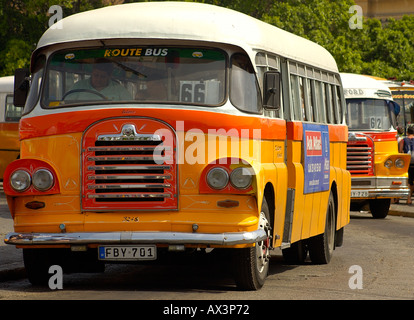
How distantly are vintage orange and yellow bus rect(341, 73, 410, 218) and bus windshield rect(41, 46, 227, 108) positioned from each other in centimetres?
1336

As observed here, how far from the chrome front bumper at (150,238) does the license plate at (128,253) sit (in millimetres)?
100

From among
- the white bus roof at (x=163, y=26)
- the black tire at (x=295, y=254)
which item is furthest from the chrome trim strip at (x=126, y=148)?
the black tire at (x=295, y=254)

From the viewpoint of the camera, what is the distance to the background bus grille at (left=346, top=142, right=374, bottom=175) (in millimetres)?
23784

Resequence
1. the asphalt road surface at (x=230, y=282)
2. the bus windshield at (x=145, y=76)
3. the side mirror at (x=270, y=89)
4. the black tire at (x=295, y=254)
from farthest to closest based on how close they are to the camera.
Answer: the black tire at (x=295, y=254) → the side mirror at (x=270, y=89) → the bus windshield at (x=145, y=76) → the asphalt road surface at (x=230, y=282)

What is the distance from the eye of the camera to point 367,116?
2398 cm

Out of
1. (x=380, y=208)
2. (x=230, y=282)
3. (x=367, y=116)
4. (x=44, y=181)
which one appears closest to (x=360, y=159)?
(x=367, y=116)

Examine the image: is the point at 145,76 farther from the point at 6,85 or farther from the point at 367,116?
the point at 6,85

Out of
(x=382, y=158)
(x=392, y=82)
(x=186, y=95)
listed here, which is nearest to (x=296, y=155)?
(x=186, y=95)

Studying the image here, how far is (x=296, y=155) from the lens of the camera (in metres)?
12.5

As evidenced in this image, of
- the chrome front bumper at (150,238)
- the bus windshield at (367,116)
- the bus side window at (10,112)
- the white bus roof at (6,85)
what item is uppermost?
the white bus roof at (6,85)

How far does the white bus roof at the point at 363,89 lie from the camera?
78.4 ft

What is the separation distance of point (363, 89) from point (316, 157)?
10772 mm

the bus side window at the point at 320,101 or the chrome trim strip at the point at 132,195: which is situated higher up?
the bus side window at the point at 320,101

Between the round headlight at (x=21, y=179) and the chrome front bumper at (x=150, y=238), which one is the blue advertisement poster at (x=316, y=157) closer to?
the chrome front bumper at (x=150, y=238)
